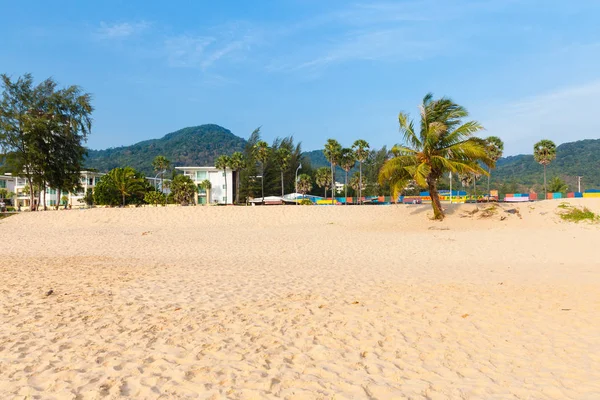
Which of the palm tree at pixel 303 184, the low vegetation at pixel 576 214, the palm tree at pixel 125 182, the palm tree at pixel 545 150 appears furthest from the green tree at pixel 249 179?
the low vegetation at pixel 576 214

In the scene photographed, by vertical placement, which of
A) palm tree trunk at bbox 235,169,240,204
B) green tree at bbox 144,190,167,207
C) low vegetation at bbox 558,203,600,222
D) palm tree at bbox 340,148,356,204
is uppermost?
palm tree at bbox 340,148,356,204

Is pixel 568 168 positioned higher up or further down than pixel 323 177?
higher up

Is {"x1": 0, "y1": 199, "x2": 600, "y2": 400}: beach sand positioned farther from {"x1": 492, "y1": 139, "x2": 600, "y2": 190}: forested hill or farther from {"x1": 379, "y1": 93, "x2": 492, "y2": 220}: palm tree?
{"x1": 492, "y1": 139, "x2": 600, "y2": 190}: forested hill

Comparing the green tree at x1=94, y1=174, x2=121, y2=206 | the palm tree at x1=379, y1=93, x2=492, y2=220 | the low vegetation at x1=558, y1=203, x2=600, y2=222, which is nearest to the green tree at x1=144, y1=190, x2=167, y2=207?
the green tree at x1=94, y1=174, x2=121, y2=206

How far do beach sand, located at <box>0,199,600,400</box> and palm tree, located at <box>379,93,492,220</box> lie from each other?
916cm

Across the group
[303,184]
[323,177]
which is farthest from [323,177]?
[303,184]

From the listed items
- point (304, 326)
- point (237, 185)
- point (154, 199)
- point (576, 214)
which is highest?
point (237, 185)

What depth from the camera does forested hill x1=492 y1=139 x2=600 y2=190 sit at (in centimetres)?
11456

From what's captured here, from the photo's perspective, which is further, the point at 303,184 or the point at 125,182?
the point at 303,184

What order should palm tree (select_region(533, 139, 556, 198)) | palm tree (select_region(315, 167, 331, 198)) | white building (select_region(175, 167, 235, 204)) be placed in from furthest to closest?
palm tree (select_region(315, 167, 331, 198)), white building (select_region(175, 167, 235, 204)), palm tree (select_region(533, 139, 556, 198))

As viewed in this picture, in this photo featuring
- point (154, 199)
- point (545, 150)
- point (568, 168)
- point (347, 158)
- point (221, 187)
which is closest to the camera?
point (545, 150)

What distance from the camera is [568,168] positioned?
12725 cm

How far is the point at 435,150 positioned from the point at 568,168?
13091cm

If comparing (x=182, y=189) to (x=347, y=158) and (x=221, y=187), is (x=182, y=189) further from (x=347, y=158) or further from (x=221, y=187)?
(x=347, y=158)
